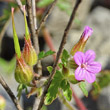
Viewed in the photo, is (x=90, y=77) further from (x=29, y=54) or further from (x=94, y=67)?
(x=29, y=54)

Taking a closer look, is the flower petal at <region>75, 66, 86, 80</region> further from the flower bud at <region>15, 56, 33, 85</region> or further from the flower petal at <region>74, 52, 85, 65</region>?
the flower bud at <region>15, 56, 33, 85</region>

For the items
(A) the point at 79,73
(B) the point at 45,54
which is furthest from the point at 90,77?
(B) the point at 45,54

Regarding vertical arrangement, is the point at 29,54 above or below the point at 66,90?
above

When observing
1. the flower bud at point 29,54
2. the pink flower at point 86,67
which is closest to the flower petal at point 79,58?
the pink flower at point 86,67

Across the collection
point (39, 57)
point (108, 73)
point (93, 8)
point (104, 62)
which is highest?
point (39, 57)

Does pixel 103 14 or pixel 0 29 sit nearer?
pixel 0 29

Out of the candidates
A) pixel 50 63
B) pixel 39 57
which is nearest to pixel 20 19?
pixel 50 63

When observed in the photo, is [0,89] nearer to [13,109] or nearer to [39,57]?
[13,109]
